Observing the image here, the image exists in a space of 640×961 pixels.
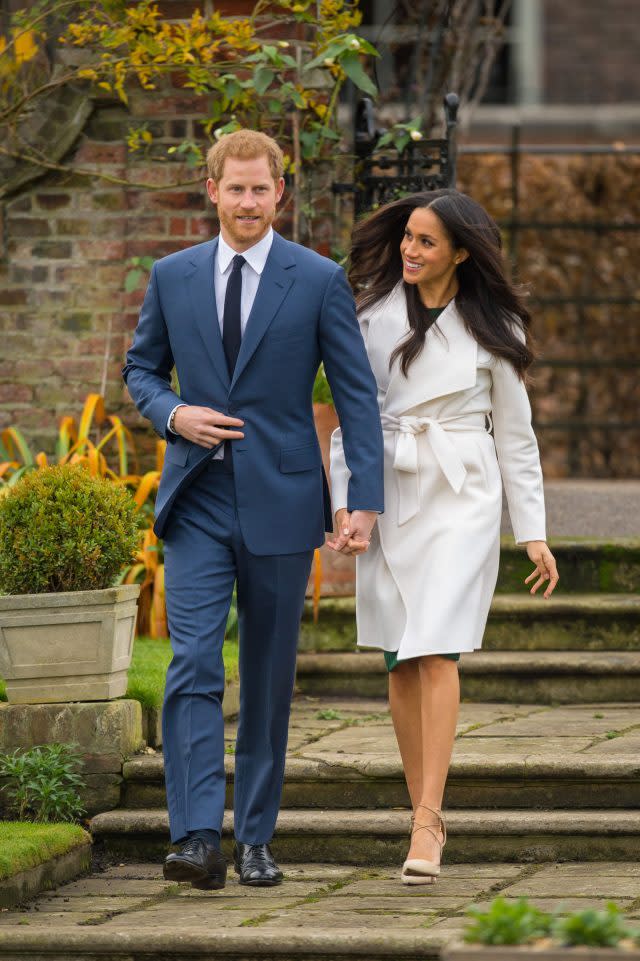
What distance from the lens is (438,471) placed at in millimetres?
4156

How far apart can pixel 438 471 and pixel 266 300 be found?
61 cm

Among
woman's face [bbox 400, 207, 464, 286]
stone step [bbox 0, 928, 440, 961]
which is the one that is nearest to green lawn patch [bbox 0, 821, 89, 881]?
stone step [bbox 0, 928, 440, 961]

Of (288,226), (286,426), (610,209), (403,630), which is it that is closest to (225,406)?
(286,426)

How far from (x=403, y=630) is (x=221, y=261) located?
1.02m

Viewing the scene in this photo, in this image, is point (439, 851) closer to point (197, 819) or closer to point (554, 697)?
point (197, 819)

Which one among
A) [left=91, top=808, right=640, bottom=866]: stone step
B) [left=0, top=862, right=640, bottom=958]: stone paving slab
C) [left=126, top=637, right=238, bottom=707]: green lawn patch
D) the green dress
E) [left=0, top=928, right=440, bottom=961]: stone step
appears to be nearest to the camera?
[left=0, top=928, right=440, bottom=961]: stone step

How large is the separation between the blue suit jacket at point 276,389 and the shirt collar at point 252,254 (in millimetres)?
20

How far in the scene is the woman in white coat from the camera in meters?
4.09

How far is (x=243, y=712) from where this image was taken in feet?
13.5

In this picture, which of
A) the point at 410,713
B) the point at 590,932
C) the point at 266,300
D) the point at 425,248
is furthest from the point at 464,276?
the point at 590,932

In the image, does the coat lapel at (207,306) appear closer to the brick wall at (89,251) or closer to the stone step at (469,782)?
the stone step at (469,782)

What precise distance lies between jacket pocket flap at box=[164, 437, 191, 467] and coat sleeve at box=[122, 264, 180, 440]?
3.1 inches

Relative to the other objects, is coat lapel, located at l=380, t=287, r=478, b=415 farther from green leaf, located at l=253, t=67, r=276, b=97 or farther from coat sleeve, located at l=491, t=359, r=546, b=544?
green leaf, located at l=253, t=67, r=276, b=97

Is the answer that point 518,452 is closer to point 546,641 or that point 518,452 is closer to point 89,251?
point 546,641
